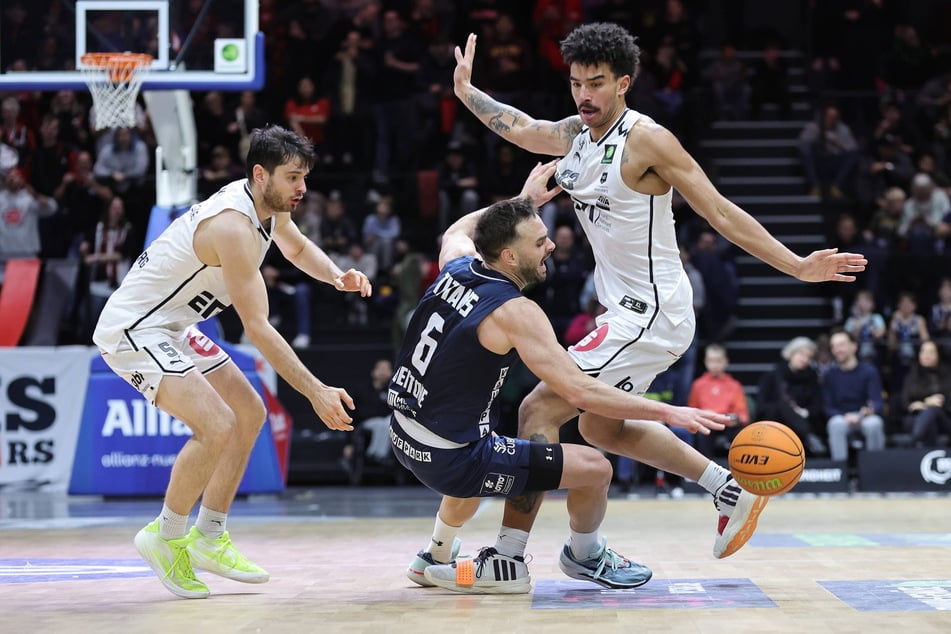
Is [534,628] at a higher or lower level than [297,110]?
lower

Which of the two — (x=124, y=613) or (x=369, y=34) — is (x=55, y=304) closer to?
(x=369, y=34)

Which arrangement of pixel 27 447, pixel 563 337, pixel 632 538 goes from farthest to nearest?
1. pixel 563 337
2. pixel 27 447
3. pixel 632 538

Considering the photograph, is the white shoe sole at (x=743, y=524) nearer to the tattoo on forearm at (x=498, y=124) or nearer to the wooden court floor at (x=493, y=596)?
the wooden court floor at (x=493, y=596)

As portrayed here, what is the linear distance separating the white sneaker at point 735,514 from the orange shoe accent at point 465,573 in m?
1.14

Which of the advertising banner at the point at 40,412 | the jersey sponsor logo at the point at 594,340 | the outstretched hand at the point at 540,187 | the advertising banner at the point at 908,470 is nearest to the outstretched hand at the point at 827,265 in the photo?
the jersey sponsor logo at the point at 594,340

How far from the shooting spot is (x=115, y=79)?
393 inches

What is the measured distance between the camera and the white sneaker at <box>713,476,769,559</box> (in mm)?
5555

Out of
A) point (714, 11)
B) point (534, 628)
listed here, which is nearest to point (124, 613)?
point (534, 628)

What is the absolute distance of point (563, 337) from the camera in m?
13.2

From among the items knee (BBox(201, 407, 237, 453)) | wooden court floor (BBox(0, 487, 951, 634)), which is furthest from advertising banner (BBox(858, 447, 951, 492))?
knee (BBox(201, 407, 237, 453))

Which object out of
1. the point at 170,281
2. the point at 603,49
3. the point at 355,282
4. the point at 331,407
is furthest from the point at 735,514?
the point at 170,281

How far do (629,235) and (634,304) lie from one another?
1.05 ft

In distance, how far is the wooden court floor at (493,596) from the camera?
4.65 m

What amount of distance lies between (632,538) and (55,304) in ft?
26.7
